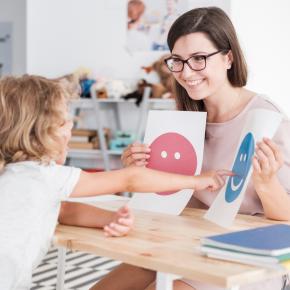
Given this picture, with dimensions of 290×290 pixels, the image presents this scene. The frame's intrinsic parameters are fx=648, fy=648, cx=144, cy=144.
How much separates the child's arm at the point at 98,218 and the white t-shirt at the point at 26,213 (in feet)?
0.44

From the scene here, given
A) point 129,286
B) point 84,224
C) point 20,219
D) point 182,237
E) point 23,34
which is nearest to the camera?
point 20,219

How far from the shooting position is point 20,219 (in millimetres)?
1319

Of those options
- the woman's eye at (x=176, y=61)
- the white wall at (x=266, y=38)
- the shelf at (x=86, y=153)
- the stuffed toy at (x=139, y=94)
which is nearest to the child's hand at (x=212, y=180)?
the woman's eye at (x=176, y=61)

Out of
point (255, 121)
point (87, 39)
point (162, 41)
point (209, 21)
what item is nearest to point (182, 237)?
point (255, 121)

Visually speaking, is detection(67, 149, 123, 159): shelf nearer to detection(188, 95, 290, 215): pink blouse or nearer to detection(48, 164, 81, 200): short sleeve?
detection(188, 95, 290, 215): pink blouse

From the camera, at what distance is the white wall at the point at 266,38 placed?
479 centimetres

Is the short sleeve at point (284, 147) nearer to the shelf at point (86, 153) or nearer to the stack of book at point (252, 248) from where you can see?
the stack of book at point (252, 248)

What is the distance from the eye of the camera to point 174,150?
179 cm

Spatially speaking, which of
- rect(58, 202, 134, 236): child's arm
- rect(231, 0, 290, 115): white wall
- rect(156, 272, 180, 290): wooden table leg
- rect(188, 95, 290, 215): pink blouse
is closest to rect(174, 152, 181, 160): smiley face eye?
rect(188, 95, 290, 215): pink blouse

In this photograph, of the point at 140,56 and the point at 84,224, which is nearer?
the point at 84,224

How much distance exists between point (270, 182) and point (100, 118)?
4244mm

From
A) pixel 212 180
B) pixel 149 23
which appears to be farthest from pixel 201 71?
pixel 149 23

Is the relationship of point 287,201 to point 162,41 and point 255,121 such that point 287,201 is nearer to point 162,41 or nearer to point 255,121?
point 255,121

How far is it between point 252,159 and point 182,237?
10.1 inches
